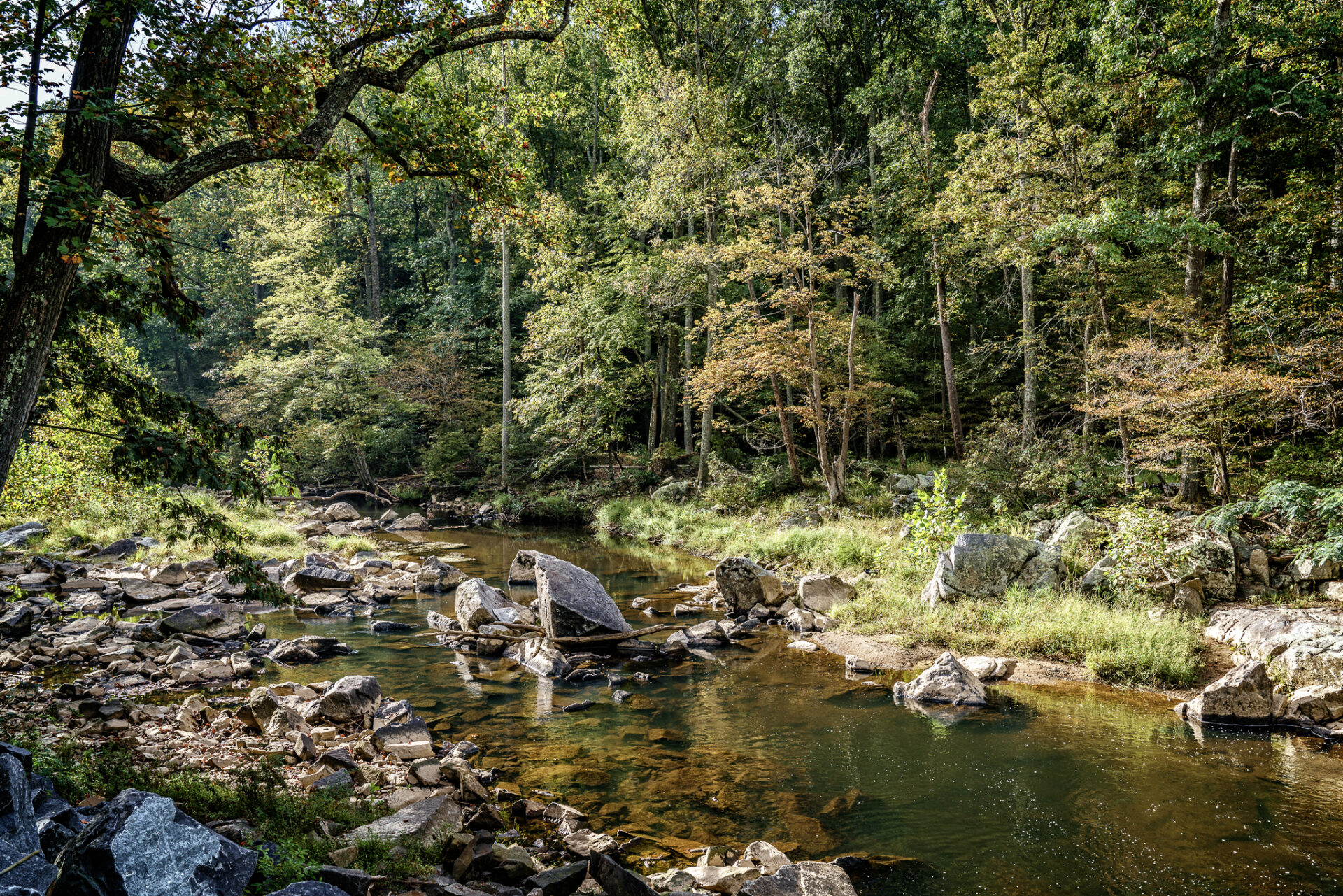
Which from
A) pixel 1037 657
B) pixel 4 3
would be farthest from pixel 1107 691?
pixel 4 3

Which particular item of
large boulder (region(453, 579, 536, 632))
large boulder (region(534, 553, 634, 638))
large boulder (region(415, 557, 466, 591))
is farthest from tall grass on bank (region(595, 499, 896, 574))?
large boulder (region(415, 557, 466, 591))

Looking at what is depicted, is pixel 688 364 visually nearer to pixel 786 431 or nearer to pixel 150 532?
pixel 786 431

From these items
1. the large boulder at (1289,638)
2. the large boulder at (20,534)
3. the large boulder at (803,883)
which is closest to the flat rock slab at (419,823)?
the large boulder at (803,883)

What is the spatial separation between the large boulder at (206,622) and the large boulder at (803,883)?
8.89m

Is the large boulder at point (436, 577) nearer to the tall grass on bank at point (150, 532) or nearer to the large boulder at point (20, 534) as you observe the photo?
the tall grass on bank at point (150, 532)

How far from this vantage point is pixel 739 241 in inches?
659

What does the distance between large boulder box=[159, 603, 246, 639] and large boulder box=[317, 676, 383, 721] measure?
11.9 feet

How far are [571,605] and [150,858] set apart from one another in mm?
7146

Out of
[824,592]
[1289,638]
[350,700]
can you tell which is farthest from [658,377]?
[1289,638]

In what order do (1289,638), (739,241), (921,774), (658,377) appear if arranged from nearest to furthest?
(921,774) < (1289,638) < (739,241) < (658,377)

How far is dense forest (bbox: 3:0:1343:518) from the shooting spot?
4844mm

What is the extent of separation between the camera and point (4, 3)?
3566 millimetres

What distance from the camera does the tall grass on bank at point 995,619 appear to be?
339 inches

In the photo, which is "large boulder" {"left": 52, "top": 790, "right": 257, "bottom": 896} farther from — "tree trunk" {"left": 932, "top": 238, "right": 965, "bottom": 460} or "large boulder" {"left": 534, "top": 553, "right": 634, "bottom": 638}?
"tree trunk" {"left": 932, "top": 238, "right": 965, "bottom": 460}
